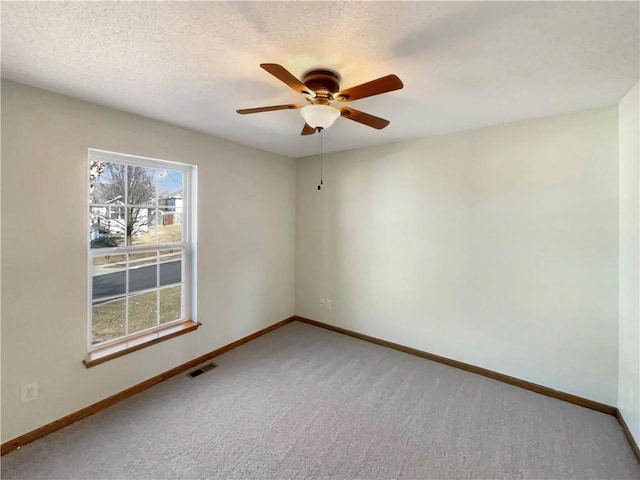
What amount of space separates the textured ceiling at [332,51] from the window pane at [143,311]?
5.30 feet

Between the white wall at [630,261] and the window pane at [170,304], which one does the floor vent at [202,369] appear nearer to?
the window pane at [170,304]

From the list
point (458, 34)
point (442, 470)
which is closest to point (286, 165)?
point (458, 34)

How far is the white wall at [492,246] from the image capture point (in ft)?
7.23

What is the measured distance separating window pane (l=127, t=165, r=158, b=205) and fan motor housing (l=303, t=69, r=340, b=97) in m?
1.81

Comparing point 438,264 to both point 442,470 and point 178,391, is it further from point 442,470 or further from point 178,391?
point 178,391

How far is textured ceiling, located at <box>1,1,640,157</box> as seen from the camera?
1187 millimetres

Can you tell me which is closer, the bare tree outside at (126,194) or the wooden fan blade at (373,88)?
the wooden fan blade at (373,88)

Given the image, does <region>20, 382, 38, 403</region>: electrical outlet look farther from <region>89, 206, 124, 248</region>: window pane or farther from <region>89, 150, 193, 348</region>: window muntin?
<region>89, 206, 124, 248</region>: window pane

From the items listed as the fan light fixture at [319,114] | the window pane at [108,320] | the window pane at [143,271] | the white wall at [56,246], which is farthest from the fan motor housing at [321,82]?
the window pane at [108,320]

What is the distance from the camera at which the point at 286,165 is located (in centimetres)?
389

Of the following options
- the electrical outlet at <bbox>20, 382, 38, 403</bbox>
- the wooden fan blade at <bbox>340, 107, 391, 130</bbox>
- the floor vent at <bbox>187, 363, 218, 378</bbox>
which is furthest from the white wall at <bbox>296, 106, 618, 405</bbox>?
the electrical outlet at <bbox>20, 382, 38, 403</bbox>

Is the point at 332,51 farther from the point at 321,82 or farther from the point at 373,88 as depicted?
the point at 373,88

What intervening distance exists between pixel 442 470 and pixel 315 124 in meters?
2.20

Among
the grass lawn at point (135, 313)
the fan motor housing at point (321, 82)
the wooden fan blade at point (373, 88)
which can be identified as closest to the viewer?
the wooden fan blade at point (373, 88)
